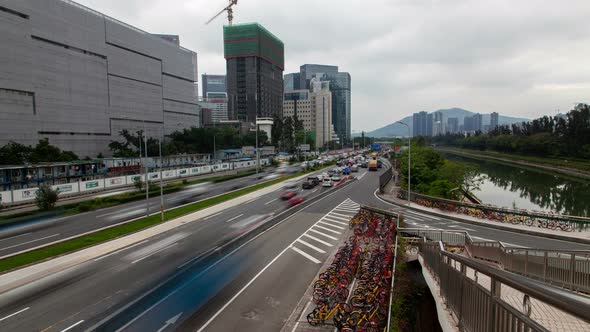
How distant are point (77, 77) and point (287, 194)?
66.4 metres

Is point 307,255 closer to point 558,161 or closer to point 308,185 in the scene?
point 308,185

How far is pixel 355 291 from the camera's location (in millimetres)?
14047

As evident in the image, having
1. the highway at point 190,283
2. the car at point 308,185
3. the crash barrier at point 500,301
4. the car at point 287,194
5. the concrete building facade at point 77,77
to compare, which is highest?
the concrete building facade at point 77,77

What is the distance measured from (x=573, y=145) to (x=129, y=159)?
10947 cm

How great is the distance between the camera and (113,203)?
122 feet

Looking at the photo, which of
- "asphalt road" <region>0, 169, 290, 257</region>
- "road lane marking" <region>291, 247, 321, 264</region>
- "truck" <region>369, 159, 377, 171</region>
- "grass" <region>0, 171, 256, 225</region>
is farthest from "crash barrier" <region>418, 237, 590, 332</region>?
"truck" <region>369, 159, 377, 171</region>

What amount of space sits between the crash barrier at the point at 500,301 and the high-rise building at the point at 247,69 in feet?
583

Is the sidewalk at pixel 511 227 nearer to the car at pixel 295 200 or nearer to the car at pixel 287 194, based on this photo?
the car at pixel 295 200

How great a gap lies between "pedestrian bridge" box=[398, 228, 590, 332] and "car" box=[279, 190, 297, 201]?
97.4 ft

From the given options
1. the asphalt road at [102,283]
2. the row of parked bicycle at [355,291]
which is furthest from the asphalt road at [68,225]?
the row of parked bicycle at [355,291]

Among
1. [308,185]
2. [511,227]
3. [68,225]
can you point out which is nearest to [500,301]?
[511,227]

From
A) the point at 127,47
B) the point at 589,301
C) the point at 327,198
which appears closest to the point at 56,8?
the point at 127,47

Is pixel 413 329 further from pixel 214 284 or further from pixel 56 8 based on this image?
pixel 56 8

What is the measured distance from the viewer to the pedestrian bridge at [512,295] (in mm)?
2506
